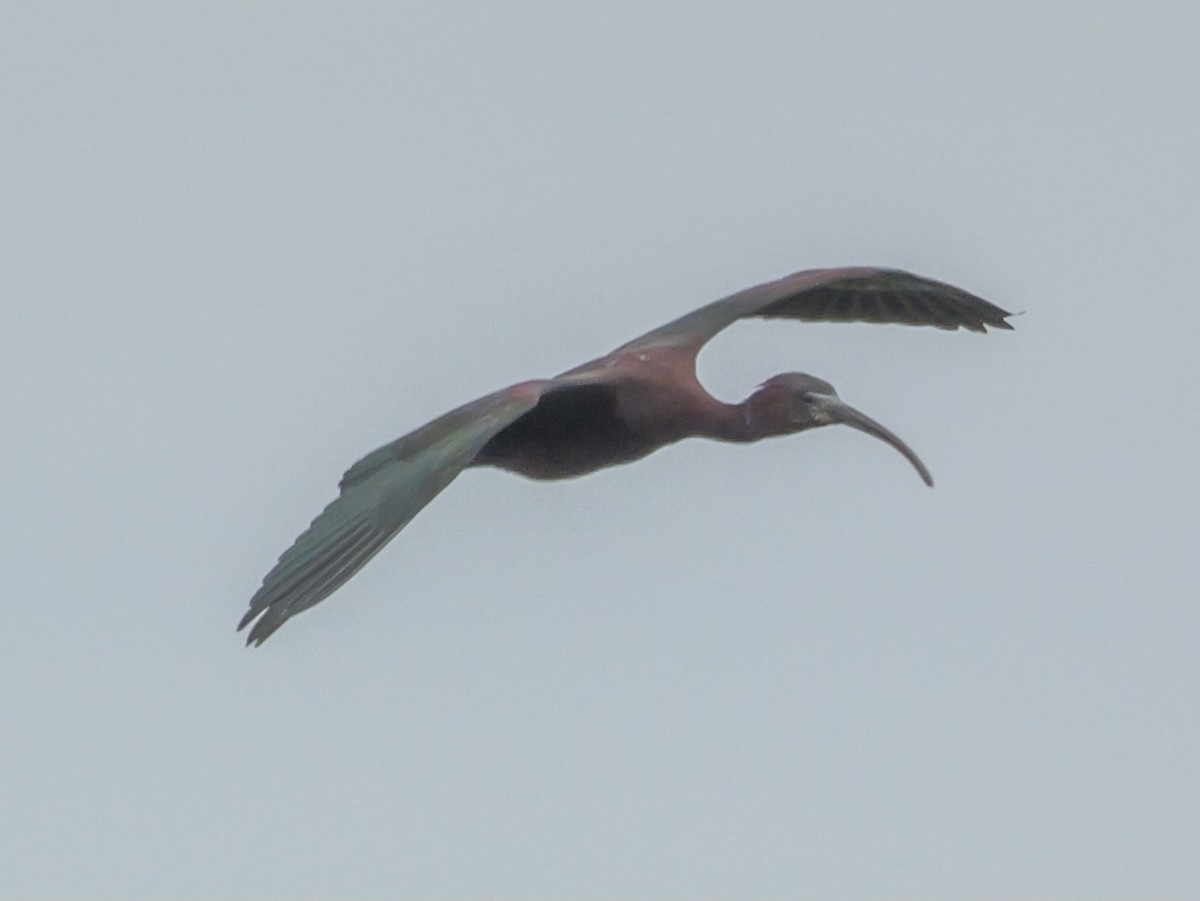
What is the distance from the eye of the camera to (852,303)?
18547 mm

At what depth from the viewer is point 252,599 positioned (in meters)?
14.1

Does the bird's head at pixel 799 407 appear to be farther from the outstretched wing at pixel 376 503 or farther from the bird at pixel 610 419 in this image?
the outstretched wing at pixel 376 503

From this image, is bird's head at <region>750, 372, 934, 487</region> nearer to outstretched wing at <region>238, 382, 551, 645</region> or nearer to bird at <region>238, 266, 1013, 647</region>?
bird at <region>238, 266, 1013, 647</region>

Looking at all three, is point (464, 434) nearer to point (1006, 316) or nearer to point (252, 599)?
point (252, 599)

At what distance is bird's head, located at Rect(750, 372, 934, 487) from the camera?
53.3 feet

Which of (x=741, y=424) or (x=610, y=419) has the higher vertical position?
(x=610, y=419)

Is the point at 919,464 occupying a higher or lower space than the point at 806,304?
lower

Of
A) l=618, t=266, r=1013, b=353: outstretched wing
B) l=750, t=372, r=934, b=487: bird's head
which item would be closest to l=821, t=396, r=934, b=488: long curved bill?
l=750, t=372, r=934, b=487: bird's head

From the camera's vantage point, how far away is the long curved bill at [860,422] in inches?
631

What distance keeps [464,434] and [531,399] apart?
0.49 metres

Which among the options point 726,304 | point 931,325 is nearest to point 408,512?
point 726,304

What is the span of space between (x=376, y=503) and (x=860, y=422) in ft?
9.57

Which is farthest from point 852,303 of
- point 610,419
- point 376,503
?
point 376,503

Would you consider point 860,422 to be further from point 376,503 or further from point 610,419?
point 376,503
